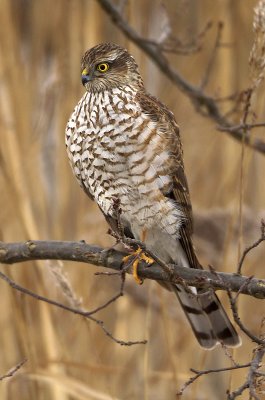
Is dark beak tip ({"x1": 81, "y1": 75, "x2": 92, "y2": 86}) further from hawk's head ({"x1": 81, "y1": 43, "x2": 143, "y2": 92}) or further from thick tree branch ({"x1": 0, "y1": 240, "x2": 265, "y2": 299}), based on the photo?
thick tree branch ({"x1": 0, "y1": 240, "x2": 265, "y2": 299})

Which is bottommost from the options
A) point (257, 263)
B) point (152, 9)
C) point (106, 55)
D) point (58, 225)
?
point (257, 263)

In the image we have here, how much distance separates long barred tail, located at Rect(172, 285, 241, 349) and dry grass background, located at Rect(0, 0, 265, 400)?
0.19 meters

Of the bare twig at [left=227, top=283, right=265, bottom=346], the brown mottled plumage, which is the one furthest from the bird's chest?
the bare twig at [left=227, top=283, right=265, bottom=346]

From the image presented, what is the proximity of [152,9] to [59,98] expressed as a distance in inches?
24.9

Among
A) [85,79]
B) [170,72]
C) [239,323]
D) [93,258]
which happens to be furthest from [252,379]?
[170,72]

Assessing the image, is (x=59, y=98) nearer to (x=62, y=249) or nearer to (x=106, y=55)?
(x=106, y=55)

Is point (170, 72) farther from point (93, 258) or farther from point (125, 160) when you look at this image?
point (93, 258)

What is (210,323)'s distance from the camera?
2.54 metres

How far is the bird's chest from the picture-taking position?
2.33 metres

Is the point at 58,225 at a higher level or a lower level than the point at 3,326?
higher

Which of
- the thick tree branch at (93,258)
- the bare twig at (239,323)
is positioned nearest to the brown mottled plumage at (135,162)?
the thick tree branch at (93,258)

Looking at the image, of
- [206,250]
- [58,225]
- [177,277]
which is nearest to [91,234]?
[58,225]

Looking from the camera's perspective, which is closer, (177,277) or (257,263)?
(177,277)

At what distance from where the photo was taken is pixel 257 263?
10.1 ft
